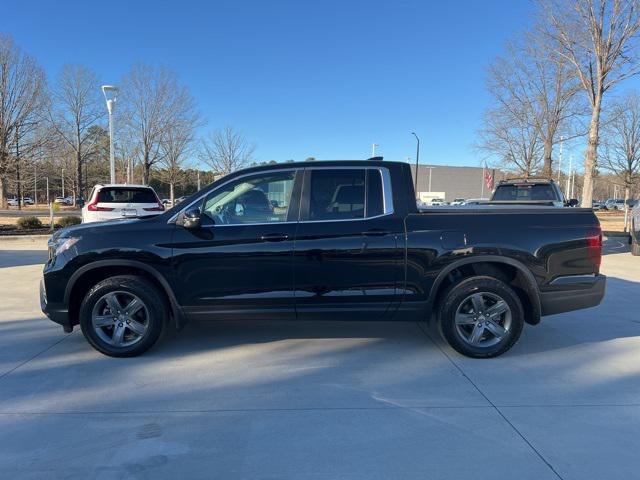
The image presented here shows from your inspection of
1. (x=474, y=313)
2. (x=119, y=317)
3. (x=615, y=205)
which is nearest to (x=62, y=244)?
(x=119, y=317)

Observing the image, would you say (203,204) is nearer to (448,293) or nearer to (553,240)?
(448,293)

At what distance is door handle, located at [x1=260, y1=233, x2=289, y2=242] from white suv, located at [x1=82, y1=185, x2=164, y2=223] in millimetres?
7168

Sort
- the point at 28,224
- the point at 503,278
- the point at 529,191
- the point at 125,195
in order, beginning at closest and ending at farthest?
the point at 503,278 → the point at 125,195 → the point at 529,191 → the point at 28,224

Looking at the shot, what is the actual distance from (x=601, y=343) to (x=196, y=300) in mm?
4411

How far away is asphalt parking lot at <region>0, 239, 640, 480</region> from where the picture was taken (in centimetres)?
291

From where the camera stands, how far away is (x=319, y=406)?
368 cm

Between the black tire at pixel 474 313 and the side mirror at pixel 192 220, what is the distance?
250 cm

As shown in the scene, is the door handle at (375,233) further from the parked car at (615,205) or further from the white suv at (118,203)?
the parked car at (615,205)

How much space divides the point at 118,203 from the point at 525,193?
392 inches

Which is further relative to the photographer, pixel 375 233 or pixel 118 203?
pixel 118 203

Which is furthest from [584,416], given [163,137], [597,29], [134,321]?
[163,137]

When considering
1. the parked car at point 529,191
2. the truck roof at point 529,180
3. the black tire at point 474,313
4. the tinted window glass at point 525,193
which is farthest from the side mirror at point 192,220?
the truck roof at point 529,180

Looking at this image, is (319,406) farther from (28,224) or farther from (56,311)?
(28,224)

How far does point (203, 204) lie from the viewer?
463 cm
